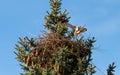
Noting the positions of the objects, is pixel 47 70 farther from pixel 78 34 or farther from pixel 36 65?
pixel 78 34

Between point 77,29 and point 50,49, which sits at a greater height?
point 77,29

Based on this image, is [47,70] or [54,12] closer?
[47,70]

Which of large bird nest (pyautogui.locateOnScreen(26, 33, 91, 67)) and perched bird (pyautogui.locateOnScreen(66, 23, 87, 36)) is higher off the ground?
perched bird (pyautogui.locateOnScreen(66, 23, 87, 36))

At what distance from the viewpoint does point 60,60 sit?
80.3 ft

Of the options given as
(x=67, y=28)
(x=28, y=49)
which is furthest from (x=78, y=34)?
(x=28, y=49)

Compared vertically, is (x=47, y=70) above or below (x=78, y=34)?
below

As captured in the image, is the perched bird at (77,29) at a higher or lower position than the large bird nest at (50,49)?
higher

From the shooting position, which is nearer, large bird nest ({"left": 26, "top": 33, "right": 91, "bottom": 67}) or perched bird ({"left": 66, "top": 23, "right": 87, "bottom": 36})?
large bird nest ({"left": 26, "top": 33, "right": 91, "bottom": 67})

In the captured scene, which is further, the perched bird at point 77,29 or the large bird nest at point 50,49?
the perched bird at point 77,29

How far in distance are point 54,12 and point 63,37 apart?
4.99 ft

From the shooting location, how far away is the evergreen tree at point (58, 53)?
80.3ft

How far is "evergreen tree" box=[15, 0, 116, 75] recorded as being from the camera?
24484 mm

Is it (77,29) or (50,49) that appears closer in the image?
(50,49)

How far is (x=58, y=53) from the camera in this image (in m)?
24.5
